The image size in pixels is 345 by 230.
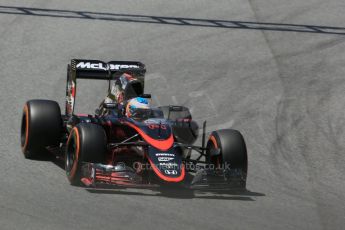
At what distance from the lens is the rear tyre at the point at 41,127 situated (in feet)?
45.3

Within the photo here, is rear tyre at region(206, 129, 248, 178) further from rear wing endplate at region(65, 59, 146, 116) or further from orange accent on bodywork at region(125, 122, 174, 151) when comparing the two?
rear wing endplate at region(65, 59, 146, 116)

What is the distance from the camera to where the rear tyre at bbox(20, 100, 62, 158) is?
13.8 metres

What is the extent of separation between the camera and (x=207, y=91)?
61.4 ft

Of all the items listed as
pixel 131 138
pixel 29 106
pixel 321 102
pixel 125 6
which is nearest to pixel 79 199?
pixel 131 138

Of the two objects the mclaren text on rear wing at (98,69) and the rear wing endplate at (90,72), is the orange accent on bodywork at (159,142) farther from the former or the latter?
the mclaren text on rear wing at (98,69)

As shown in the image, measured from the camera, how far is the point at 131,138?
43.3 feet

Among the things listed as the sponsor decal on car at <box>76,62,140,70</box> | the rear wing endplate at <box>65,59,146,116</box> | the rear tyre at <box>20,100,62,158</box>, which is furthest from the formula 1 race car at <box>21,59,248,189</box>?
the sponsor decal on car at <box>76,62,140,70</box>

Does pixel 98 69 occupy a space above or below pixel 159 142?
above

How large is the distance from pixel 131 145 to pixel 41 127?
1.63m

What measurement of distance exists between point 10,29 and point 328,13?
26.5 feet

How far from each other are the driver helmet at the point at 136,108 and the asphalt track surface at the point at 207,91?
130 centimetres

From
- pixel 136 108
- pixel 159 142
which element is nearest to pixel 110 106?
pixel 136 108

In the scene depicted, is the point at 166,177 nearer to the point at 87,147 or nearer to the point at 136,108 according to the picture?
the point at 87,147

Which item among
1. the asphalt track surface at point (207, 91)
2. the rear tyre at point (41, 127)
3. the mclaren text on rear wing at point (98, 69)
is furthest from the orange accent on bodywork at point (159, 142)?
the mclaren text on rear wing at point (98, 69)
